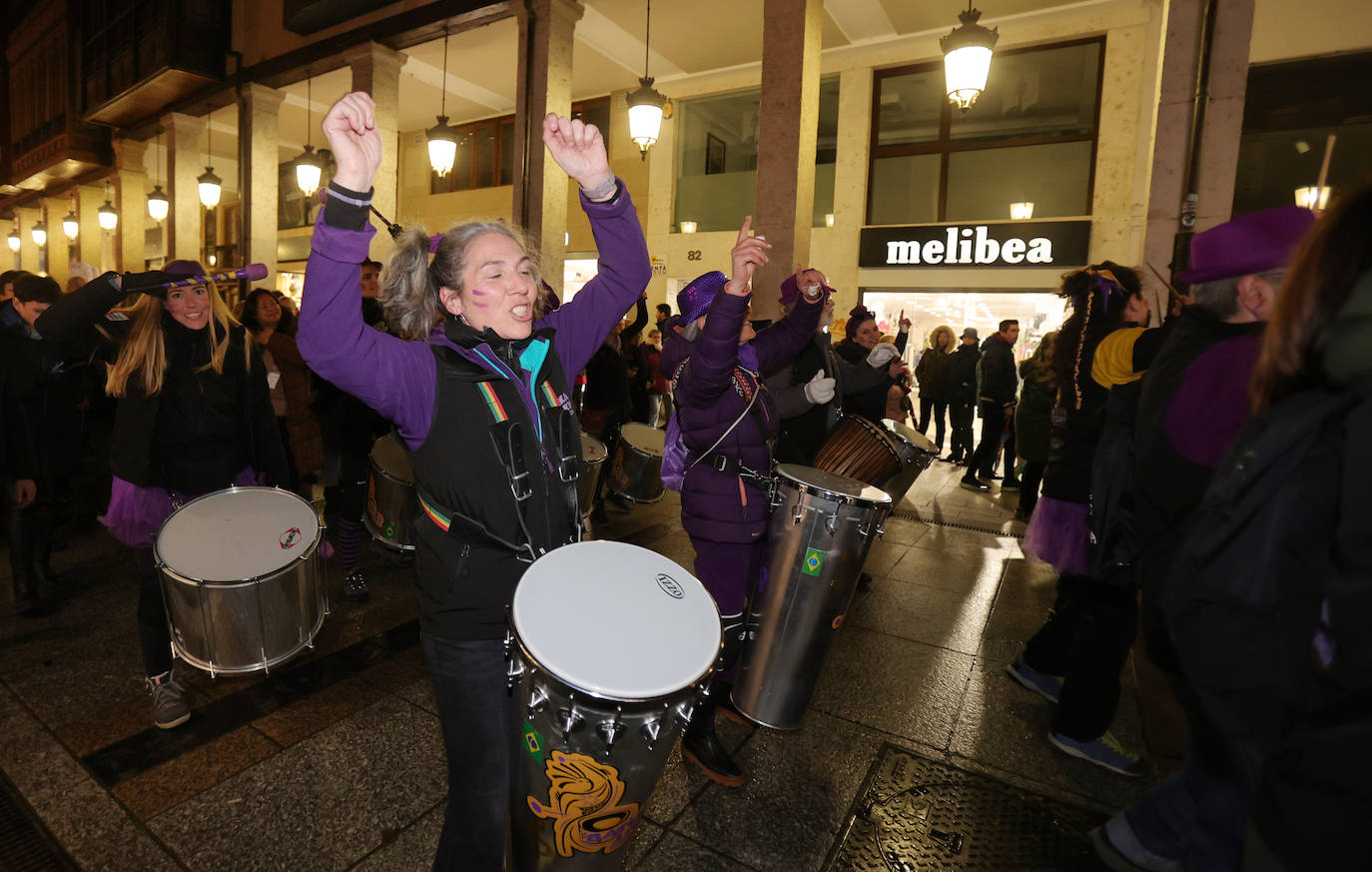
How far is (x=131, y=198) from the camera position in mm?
16734

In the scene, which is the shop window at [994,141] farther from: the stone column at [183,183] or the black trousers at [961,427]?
the stone column at [183,183]

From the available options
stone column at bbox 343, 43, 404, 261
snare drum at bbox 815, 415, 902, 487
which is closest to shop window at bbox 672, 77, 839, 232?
stone column at bbox 343, 43, 404, 261

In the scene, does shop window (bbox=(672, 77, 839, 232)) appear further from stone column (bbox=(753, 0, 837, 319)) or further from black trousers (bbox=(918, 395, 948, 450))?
stone column (bbox=(753, 0, 837, 319))

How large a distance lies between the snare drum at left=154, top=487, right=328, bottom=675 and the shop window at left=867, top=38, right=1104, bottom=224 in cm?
1261

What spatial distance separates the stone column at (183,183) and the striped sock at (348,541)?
1246 centimetres

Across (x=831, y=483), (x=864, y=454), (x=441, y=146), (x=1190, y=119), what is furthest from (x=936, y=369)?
(x=831, y=483)

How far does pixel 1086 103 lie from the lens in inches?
472

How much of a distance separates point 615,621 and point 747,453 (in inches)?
54.5

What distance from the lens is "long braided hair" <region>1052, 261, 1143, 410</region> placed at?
11.6ft

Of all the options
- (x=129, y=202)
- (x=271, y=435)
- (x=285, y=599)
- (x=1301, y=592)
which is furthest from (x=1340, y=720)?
(x=129, y=202)

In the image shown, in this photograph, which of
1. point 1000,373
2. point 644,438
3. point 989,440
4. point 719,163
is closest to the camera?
point 644,438

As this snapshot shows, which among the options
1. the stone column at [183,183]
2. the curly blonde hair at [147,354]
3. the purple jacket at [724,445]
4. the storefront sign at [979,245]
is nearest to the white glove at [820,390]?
the purple jacket at [724,445]

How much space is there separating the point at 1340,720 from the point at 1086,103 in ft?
45.3

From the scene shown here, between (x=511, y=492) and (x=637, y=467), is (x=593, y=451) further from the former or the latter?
(x=511, y=492)
